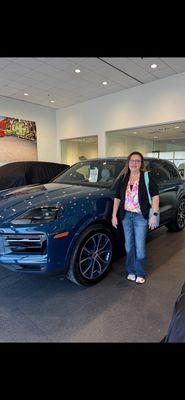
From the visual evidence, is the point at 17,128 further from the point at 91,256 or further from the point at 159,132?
the point at 91,256

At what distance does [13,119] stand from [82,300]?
29.3 feet

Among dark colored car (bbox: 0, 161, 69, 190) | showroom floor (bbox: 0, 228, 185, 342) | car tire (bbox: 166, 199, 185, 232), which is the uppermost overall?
dark colored car (bbox: 0, 161, 69, 190)

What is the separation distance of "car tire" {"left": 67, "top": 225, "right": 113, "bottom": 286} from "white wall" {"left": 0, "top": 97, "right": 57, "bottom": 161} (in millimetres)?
8440

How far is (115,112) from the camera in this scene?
8.54m

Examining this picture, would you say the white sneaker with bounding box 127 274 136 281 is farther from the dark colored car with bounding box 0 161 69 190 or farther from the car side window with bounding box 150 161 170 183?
the dark colored car with bounding box 0 161 69 190

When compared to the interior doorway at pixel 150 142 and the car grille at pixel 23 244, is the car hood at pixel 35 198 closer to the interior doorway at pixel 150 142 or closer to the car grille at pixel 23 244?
the car grille at pixel 23 244

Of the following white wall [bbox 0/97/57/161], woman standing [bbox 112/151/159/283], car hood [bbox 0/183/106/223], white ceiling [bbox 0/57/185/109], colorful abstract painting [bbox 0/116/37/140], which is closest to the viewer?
car hood [bbox 0/183/106/223]

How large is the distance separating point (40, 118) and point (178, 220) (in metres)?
8.34

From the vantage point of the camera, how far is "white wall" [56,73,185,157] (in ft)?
22.5

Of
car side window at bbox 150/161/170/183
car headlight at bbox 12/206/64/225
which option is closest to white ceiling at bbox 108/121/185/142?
car side window at bbox 150/161/170/183

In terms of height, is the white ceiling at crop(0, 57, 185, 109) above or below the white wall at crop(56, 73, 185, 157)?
above

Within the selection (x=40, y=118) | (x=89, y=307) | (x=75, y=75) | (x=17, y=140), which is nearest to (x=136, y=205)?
(x=89, y=307)
